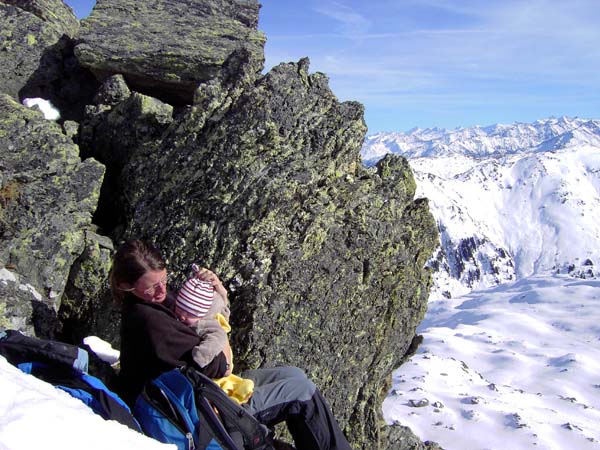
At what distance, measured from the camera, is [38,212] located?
11773mm

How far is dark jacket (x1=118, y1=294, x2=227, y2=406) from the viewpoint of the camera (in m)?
7.59

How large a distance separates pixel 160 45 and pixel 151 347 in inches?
476

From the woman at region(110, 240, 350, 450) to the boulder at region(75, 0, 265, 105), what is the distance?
7.87 meters

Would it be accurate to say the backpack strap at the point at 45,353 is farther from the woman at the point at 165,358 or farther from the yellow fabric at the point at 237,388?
the yellow fabric at the point at 237,388

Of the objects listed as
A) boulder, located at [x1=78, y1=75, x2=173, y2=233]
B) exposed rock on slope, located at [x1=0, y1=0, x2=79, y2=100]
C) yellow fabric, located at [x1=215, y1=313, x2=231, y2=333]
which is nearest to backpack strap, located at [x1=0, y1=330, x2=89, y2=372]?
yellow fabric, located at [x1=215, y1=313, x2=231, y2=333]

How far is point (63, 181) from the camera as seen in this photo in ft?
40.4

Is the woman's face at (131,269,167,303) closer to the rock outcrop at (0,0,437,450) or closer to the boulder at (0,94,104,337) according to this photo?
the rock outcrop at (0,0,437,450)

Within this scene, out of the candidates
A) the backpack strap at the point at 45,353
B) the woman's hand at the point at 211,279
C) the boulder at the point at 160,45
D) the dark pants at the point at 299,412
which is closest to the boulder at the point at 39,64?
the boulder at the point at 160,45

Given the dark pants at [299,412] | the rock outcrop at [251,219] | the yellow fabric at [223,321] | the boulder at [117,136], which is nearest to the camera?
the dark pants at [299,412]

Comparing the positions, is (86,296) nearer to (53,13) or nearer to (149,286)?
(149,286)

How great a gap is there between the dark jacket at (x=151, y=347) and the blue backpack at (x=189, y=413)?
10.4 inches

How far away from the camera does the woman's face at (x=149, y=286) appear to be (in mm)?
8227

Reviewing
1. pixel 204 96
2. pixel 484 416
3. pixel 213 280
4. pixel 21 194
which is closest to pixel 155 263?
pixel 213 280

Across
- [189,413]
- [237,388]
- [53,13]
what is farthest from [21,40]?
[189,413]
